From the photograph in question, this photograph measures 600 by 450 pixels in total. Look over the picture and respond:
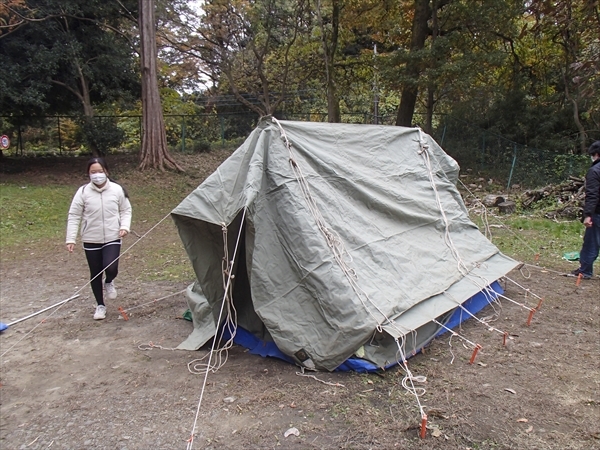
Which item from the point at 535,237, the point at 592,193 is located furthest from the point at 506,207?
the point at 592,193

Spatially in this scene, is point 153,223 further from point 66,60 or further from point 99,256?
point 66,60

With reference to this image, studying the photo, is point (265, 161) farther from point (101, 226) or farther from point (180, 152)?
point (180, 152)

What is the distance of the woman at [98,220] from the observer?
4531 millimetres

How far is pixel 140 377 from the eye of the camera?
138 inches

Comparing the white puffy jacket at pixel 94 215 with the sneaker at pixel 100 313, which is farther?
the sneaker at pixel 100 313

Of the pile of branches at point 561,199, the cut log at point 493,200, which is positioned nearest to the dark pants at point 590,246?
the pile of branches at point 561,199

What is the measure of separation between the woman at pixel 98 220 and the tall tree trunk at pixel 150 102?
9.73 metres

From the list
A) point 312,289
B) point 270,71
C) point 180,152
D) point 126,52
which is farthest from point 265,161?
point 270,71

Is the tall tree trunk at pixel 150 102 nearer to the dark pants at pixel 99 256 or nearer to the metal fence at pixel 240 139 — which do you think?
the metal fence at pixel 240 139

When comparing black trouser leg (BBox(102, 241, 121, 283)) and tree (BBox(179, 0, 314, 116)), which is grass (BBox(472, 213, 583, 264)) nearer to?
black trouser leg (BBox(102, 241, 121, 283))

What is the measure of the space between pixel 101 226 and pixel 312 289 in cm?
228

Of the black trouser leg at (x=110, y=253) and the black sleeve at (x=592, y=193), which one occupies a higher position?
the black sleeve at (x=592, y=193)

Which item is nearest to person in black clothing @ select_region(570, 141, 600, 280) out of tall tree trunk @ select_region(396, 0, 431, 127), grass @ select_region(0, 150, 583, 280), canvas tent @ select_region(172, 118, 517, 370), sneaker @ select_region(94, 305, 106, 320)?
grass @ select_region(0, 150, 583, 280)

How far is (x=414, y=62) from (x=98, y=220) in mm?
10327
